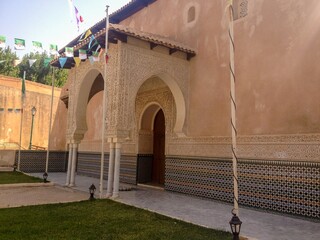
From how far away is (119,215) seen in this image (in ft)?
16.9

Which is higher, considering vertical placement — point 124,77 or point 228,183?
point 124,77

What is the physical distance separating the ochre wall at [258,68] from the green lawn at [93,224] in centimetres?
271

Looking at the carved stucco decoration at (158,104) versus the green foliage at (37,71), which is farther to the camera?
the green foliage at (37,71)

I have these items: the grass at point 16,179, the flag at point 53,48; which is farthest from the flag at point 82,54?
the grass at point 16,179

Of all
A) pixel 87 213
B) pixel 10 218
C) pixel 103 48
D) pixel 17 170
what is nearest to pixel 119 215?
pixel 87 213

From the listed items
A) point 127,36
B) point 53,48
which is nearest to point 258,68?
point 127,36

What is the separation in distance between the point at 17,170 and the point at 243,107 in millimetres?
10774

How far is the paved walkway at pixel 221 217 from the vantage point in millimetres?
4262

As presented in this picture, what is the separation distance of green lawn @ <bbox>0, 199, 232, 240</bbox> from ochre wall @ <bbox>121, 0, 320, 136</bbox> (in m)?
2.71

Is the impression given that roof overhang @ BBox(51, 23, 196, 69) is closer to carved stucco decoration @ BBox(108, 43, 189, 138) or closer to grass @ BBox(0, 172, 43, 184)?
carved stucco decoration @ BBox(108, 43, 189, 138)

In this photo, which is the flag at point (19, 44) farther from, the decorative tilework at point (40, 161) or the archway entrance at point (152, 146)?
the decorative tilework at point (40, 161)

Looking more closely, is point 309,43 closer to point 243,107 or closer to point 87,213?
point 243,107

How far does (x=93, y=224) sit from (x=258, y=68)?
14.3ft

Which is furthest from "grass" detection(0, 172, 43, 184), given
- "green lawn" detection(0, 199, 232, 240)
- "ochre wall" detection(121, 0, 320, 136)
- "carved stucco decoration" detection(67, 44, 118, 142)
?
"ochre wall" detection(121, 0, 320, 136)
